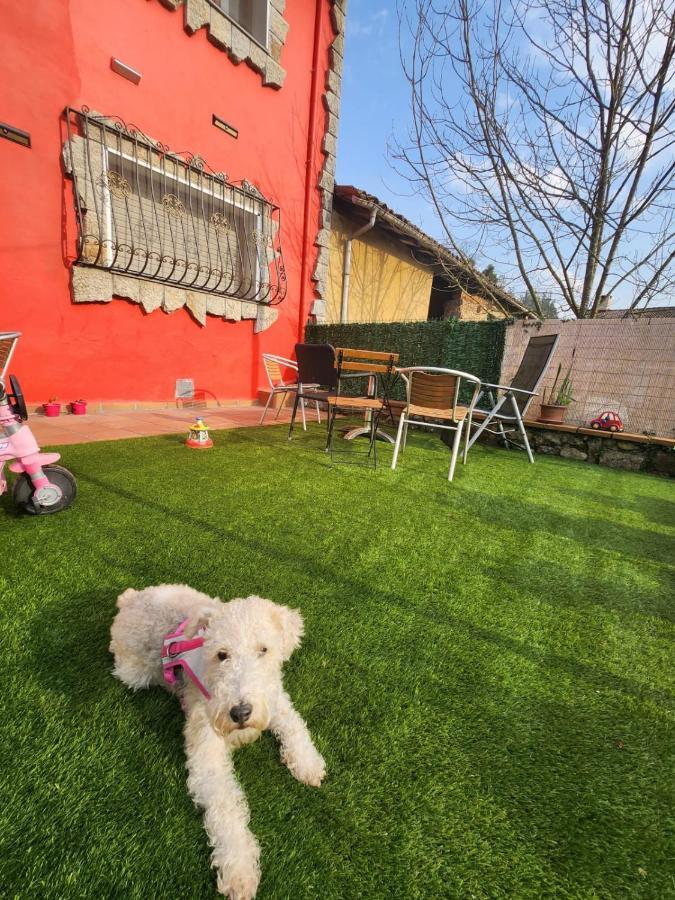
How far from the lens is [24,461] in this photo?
76.7 inches

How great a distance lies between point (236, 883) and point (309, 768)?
252 millimetres

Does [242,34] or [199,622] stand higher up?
[242,34]

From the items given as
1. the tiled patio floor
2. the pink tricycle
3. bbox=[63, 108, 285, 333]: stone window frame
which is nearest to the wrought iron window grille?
bbox=[63, 108, 285, 333]: stone window frame

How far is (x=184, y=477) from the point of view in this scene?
9.50ft

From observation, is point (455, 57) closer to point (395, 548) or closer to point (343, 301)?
point (343, 301)

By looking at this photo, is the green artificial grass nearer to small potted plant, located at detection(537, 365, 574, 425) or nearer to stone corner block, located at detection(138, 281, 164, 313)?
small potted plant, located at detection(537, 365, 574, 425)

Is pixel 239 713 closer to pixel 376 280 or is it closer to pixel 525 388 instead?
pixel 525 388

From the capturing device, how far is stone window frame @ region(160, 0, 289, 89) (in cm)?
492

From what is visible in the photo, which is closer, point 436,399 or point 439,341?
point 436,399

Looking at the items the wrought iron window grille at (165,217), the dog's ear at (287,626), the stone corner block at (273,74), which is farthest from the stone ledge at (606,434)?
the stone corner block at (273,74)

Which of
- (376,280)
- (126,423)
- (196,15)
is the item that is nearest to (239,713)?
(126,423)

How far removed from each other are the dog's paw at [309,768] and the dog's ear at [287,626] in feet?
0.75

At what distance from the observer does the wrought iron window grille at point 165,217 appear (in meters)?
4.30


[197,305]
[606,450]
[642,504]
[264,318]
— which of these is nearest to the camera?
[642,504]
